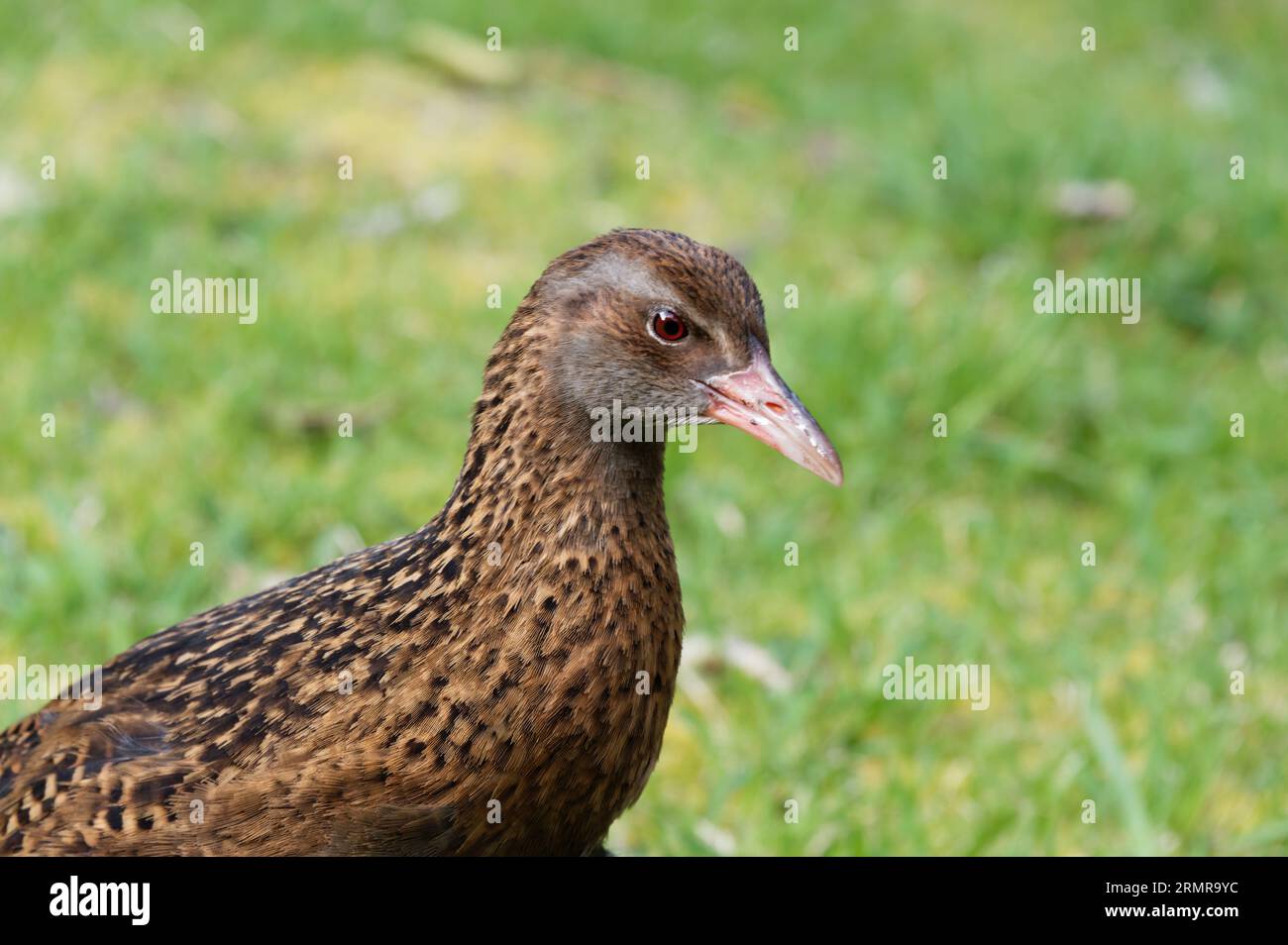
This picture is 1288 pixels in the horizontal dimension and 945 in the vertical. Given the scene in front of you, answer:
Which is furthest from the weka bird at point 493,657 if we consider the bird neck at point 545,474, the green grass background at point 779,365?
the green grass background at point 779,365

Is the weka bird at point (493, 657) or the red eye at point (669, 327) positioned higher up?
the red eye at point (669, 327)

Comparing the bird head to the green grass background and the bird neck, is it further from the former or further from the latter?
the green grass background

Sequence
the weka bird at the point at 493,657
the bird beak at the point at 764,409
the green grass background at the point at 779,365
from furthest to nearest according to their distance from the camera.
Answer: the green grass background at the point at 779,365 < the bird beak at the point at 764,409 < the weka bird at the point at 493,657

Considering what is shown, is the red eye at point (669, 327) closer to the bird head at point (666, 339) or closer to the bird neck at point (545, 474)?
the bird head at point (666, 339)

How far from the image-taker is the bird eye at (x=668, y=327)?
2.89 m

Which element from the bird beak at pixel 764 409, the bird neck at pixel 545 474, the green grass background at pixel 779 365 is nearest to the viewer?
the bird neck at pixel 545 474

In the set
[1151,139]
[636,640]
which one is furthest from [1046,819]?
[1151,139]

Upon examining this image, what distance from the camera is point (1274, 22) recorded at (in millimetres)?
9344

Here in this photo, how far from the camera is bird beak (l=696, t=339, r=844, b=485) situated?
2.93 meters

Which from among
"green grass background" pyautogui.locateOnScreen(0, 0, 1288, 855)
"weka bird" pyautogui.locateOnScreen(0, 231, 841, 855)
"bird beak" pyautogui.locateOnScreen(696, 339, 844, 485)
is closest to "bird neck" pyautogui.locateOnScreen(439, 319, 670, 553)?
"weka bird" pyautogui.locateOnScreen(0, 231, 841, 855)

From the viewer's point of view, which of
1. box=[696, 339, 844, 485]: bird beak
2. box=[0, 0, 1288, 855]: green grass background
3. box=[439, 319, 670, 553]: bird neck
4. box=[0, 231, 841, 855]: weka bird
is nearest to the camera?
box=[0, 231, 841, 855]: weka bird

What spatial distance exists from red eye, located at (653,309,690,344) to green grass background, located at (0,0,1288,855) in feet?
4.31

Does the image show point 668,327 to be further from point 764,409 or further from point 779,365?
point 779,365

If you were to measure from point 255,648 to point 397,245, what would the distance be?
3.44 metres
